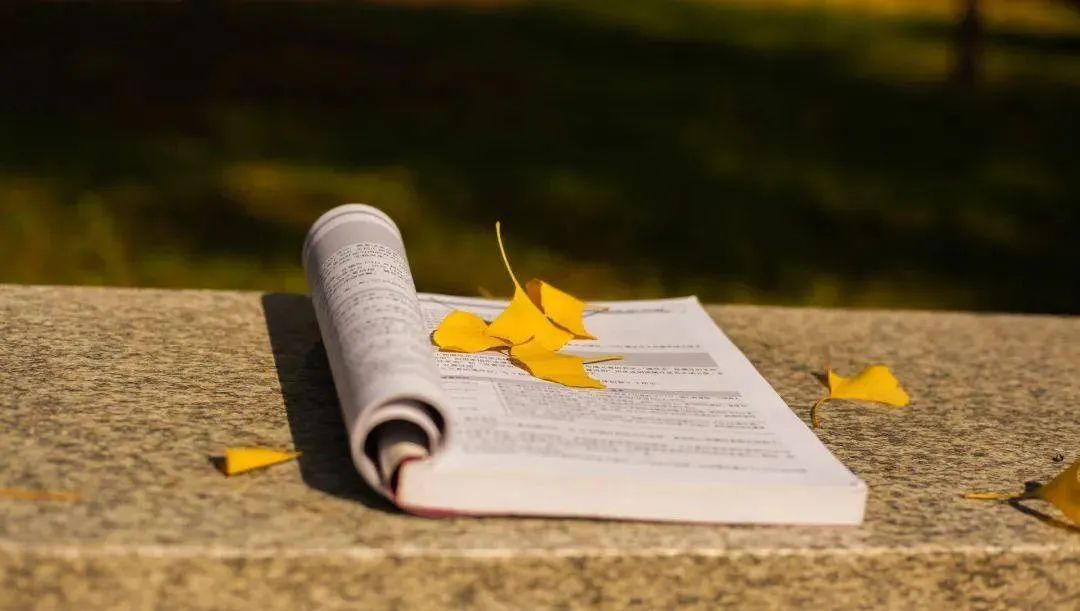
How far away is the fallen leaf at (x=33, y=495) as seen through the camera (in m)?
0.90

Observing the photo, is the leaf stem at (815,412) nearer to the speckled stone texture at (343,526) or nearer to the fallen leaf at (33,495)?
the speckled stone texture at (343,526)

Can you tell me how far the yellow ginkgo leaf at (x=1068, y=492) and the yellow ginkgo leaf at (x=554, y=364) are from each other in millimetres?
413

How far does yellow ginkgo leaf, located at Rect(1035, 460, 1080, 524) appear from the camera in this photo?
997 mm

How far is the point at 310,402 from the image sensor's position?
116cm

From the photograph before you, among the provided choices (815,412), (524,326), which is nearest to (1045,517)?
(815,412)

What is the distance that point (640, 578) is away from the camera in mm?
905

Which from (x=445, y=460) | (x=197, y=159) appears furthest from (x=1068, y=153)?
(x=445, y=460)

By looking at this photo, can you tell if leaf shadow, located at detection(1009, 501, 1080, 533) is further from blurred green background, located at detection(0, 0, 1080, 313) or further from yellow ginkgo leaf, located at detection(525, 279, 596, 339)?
blurred green background, located at detection(0, 0, 1080, 313)

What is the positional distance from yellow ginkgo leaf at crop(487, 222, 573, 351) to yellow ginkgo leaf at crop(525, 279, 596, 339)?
0.04 ft

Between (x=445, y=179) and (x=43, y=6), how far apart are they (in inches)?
144

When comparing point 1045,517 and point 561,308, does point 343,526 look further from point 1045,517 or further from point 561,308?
point 1045,517

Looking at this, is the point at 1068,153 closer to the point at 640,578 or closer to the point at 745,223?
the point at 745,223

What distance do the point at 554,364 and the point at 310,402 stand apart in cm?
24

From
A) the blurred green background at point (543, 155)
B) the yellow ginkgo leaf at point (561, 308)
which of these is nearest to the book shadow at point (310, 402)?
the yellow ginkgo leaf at point (561, 308)
